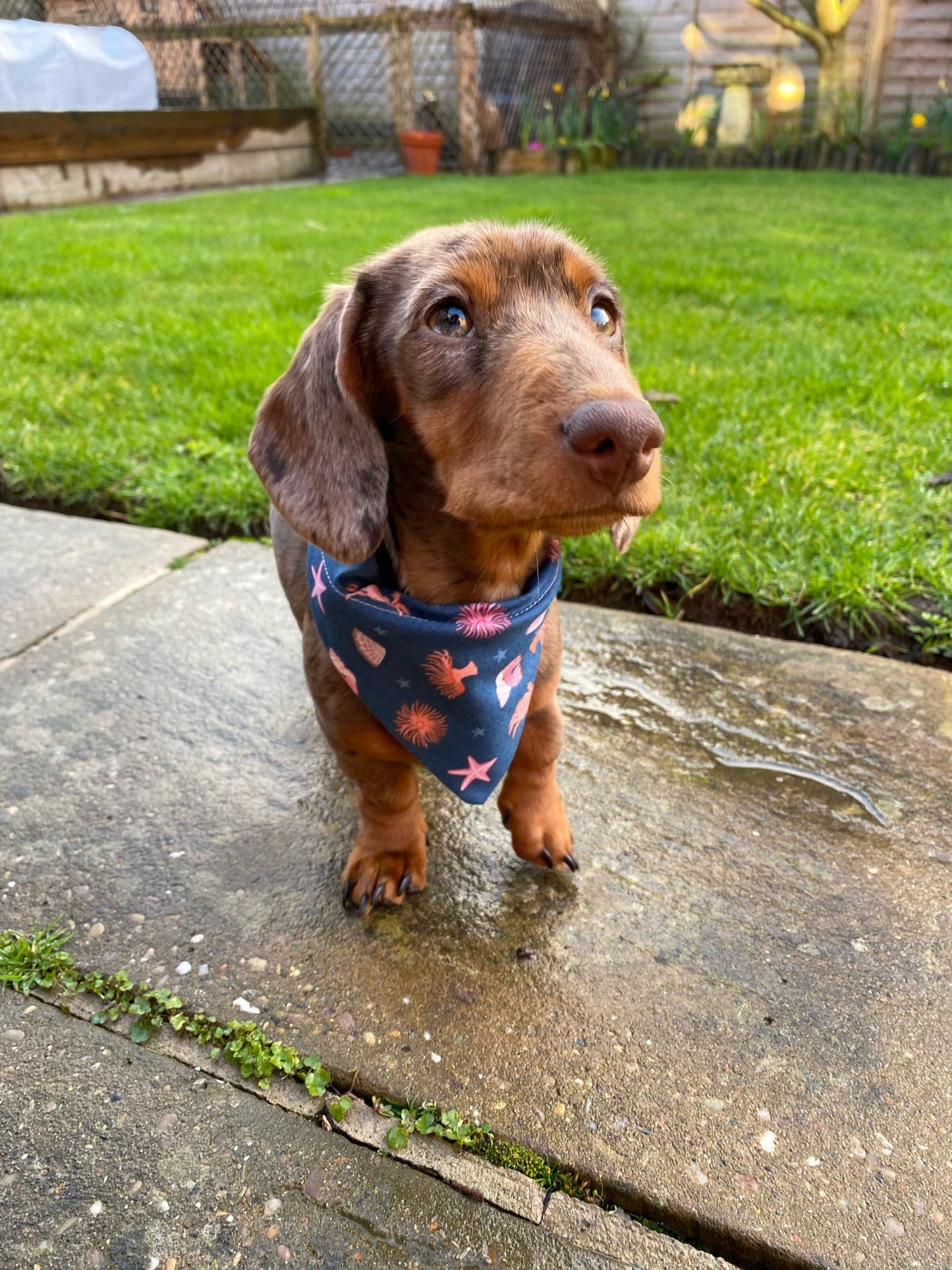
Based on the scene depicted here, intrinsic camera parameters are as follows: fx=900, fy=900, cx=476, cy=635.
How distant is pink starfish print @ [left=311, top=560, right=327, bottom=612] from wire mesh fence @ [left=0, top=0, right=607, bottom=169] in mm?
12903

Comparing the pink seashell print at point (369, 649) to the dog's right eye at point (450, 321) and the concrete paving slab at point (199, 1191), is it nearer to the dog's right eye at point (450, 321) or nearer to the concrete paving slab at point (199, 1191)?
the dog's right eye at point (450, 321)

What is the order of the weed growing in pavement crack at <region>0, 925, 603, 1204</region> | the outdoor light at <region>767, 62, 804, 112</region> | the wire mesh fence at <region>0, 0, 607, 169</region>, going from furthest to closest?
1. the outdoor light at <region>767, 62, 804, 112</region>
2. the wire mesh fence at <region>0, 0, 607, 169</region>
3. the weed growing in pavement crack at <region>0, 925, 603, 1204</region>

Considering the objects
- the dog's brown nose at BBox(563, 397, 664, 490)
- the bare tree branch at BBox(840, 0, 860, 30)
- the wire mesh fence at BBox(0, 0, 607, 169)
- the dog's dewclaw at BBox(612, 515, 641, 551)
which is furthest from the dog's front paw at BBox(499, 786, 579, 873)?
the bare tree branch at BBox(840, 0, 860, 30)

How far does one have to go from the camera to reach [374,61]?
527 inches

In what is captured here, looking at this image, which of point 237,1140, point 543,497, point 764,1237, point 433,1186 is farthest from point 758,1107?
point 543,497

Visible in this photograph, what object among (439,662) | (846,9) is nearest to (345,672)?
(439,662)

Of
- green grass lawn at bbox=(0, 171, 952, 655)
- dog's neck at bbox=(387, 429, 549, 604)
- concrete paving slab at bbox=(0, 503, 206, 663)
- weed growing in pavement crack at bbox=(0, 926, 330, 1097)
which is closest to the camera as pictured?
weed growing in pavement crack at bbox=(0, 926, 330, 1097)

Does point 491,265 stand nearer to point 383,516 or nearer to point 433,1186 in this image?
point 383,516

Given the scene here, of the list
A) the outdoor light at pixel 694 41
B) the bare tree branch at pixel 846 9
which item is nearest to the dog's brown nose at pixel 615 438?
the bare tree branch at pixel 846 9

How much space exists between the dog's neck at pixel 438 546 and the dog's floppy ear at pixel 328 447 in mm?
78

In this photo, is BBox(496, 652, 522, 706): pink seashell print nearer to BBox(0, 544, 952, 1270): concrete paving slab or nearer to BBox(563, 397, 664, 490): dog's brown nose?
BBox(0, 544, 952, 1270): concrete paving slab

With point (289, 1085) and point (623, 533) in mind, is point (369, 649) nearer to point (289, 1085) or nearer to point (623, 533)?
point (623, 533)

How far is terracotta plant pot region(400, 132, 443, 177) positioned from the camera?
12.6 m

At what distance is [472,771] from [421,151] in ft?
42.9
